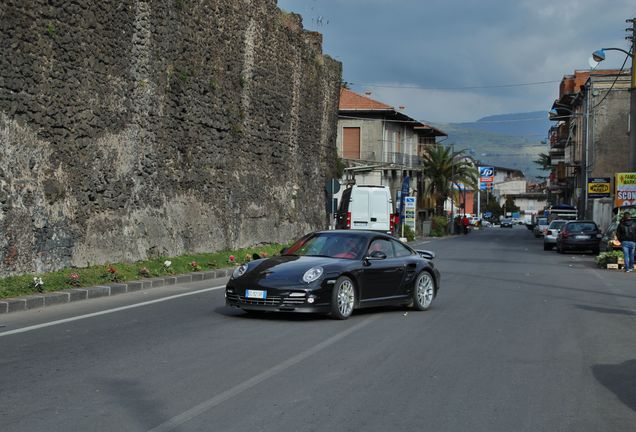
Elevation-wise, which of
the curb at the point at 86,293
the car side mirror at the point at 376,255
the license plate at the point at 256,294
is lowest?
the curb at the point at 86,293

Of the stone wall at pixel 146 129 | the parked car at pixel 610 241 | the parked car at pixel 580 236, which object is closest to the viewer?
the stone wall at pixel 146 129

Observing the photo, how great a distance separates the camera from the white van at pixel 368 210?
36.5m

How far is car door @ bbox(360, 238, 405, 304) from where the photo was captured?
42.3 ft

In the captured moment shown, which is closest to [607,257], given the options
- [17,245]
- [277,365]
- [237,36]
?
[237,36]

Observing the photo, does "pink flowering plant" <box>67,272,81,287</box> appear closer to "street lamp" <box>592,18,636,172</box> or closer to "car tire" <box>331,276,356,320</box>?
"car tire" <box>331,276,356,320</box>

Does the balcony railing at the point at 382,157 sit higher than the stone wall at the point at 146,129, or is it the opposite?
the balcony railing at the point at 382,157

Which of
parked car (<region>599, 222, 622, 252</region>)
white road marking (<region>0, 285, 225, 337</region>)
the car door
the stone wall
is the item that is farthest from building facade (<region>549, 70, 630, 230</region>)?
the car door

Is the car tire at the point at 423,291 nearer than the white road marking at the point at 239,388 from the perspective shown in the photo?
No

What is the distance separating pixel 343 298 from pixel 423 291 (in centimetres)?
215

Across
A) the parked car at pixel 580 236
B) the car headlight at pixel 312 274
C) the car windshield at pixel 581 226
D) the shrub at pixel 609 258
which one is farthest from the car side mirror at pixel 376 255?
the car windshield at pixel 581 226

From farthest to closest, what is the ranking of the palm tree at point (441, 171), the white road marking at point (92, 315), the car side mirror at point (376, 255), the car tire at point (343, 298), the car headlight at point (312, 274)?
the palm tree at point (441, 171) < the car side mirror at point (376, 255) < the car tire at point (343, 298) < the car headlight at point (312, 274) < the white road marking at point (92, 315)

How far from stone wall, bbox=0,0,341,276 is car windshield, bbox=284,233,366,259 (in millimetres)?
5836

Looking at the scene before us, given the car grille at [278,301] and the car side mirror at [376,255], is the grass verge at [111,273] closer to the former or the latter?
the car grille at [278,301]

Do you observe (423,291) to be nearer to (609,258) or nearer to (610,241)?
(609,258)
